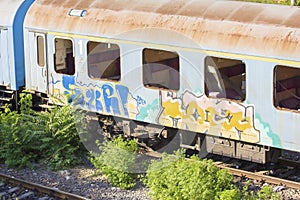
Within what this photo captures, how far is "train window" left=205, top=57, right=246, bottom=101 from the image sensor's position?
38.2 ft

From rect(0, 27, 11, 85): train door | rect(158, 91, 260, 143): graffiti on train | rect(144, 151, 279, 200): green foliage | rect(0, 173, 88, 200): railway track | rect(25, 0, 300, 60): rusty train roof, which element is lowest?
rect(0, 173, 88, 200): railway track

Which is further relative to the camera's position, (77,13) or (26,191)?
(77,13)

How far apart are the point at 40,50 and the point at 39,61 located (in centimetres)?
22

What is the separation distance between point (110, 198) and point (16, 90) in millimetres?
4740

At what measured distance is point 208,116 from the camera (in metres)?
11.8

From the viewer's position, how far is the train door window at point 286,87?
36.1ft

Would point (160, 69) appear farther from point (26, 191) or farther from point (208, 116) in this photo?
point (26, 191)

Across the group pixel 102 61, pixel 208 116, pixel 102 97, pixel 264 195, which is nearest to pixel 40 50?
pixel 102 61

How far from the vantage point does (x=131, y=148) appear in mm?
12000

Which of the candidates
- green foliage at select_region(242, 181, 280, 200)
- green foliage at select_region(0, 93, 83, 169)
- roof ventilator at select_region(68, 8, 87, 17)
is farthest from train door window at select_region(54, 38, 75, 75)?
green foliage at select_region(242, 181, 280, 200)

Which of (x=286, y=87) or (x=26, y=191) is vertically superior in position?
(x=286, y=87)

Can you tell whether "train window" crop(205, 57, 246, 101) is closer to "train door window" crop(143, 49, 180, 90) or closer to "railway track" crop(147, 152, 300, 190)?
"train door window" crop(143, 49, 180, 90)

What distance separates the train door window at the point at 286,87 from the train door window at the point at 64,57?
4.35 meters

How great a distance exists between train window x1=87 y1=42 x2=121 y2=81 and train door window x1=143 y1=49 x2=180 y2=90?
742mm
